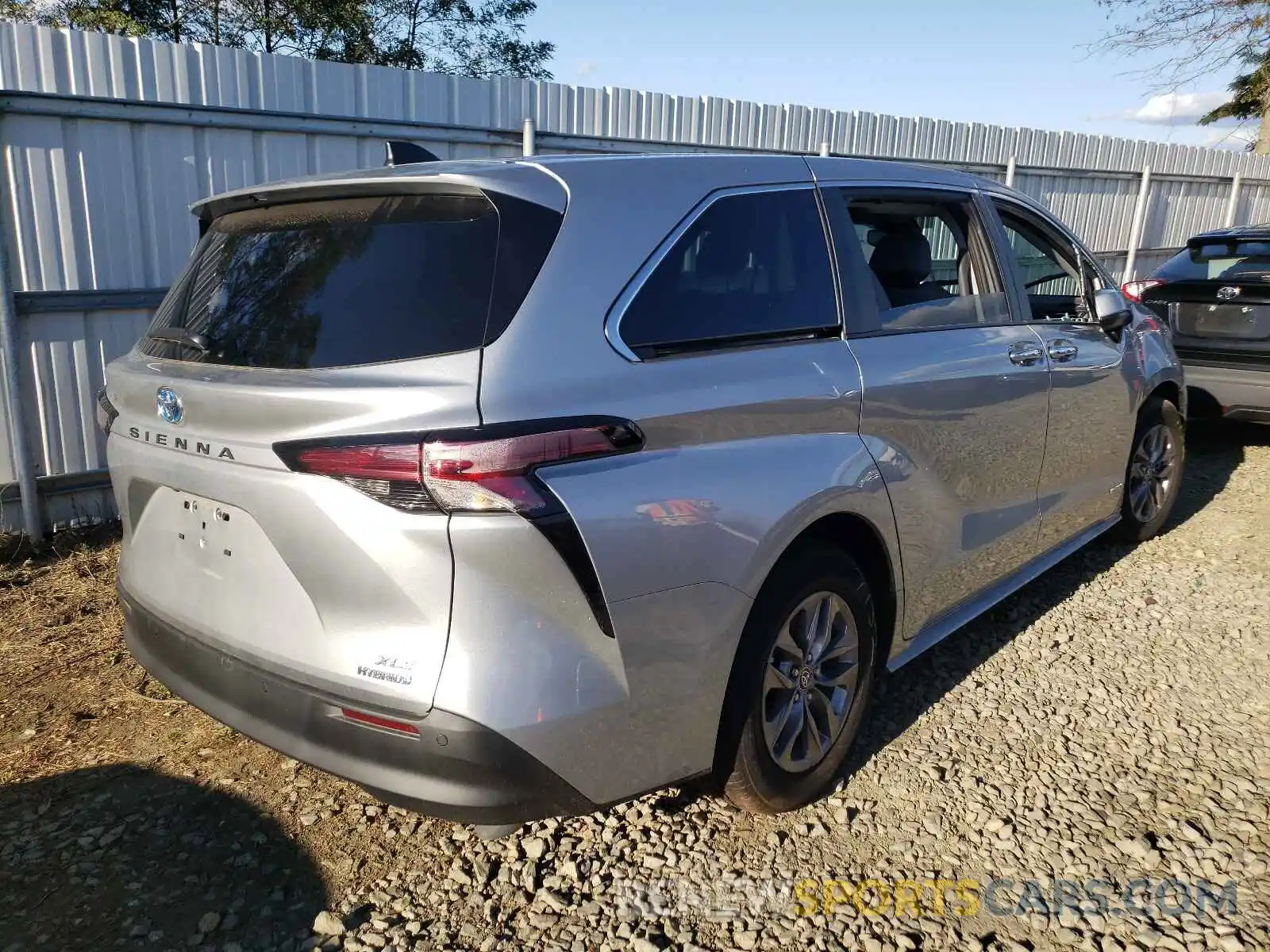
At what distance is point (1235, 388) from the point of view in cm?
679

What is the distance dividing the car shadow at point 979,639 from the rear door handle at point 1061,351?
117cm

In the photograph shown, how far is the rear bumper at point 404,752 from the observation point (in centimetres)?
204

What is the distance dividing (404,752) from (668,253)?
1331mm

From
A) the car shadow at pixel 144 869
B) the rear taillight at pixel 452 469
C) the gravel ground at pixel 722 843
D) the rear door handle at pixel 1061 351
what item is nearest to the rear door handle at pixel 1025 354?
the rear door handle at pixel 1061 351

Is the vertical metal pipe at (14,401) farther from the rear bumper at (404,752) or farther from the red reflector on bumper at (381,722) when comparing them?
the red reflector on bumper at (381,722)

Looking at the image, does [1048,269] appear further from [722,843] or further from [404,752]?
[404,752]

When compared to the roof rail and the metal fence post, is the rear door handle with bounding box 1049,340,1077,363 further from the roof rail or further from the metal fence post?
the metal fence post

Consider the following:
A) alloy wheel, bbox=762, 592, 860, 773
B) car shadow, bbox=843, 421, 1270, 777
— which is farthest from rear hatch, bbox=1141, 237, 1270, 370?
alloy wheel, bbox=762, 592, 860, 773

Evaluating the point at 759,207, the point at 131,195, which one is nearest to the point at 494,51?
the point at 131,195

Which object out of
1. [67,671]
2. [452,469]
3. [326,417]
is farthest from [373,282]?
[67,671]

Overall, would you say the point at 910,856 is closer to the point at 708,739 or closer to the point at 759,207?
the point at 708,739

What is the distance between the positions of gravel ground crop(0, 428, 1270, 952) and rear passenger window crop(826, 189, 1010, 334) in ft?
4.64

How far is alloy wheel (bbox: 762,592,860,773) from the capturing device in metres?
2.75

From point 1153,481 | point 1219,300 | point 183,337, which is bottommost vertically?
point 1153,481
